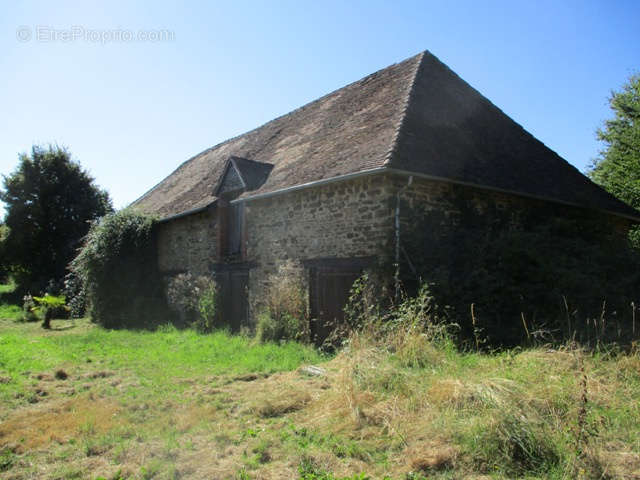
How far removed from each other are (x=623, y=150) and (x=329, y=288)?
19825 mm

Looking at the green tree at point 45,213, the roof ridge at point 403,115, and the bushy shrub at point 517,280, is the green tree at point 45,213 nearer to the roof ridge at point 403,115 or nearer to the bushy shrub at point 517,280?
the roof ridge at point 403,115

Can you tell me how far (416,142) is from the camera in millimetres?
9422

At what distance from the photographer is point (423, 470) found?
3.68 m

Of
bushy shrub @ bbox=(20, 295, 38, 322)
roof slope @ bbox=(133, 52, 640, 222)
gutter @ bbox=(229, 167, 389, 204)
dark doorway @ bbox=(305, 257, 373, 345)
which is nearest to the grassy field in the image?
dark doorway @ bbox=(305, 257, 373, 345)

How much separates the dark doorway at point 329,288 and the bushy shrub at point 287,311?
249 mm

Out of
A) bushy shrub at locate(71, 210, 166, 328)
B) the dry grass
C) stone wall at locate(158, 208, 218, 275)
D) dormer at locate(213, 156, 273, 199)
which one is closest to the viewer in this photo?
the dry grass

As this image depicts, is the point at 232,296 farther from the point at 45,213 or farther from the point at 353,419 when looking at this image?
the point at 45,213

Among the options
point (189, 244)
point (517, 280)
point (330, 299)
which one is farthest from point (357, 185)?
point (189, 244)

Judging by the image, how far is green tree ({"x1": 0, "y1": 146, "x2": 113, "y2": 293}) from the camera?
2539 centimetres

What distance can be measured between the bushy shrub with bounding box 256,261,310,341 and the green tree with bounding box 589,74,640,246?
1581 centimetres

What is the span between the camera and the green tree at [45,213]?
25391mm

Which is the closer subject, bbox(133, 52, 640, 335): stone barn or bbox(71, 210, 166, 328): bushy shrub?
bbox(133, 52, 640, 335): stone barn

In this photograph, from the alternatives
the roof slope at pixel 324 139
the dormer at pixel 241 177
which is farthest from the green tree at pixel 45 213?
the dormer at pixel 241 177

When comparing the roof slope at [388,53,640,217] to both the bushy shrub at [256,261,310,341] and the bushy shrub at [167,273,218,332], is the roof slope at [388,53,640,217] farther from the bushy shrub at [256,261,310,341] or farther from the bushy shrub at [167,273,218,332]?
the bushy shrub at [167,273,218,332]
